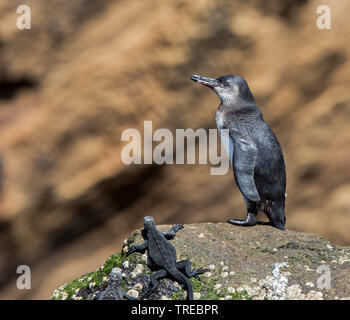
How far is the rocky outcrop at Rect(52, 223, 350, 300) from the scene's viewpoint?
2.01m

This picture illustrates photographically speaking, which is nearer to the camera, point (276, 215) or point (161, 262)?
point (161, 262)

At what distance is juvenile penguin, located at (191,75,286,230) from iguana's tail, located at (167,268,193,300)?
1.82 ft

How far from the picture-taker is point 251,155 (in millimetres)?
2434

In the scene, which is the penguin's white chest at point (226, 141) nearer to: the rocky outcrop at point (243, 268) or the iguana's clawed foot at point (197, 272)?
the rocky outcrop at point (243, 268)

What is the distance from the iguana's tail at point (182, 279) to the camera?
196cm

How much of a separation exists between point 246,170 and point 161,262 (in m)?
0.63

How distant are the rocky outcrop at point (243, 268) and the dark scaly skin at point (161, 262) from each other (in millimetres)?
29

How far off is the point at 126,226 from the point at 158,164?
0.45 m

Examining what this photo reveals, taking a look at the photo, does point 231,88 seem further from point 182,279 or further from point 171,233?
point 182,279

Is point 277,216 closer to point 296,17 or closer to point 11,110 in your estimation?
point 296,17

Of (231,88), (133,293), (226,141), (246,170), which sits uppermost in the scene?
(231,88)

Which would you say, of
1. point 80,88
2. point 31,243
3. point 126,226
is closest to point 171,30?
point 80,88

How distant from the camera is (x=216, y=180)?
3439 mm

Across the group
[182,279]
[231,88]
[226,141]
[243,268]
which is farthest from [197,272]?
[231,88]
